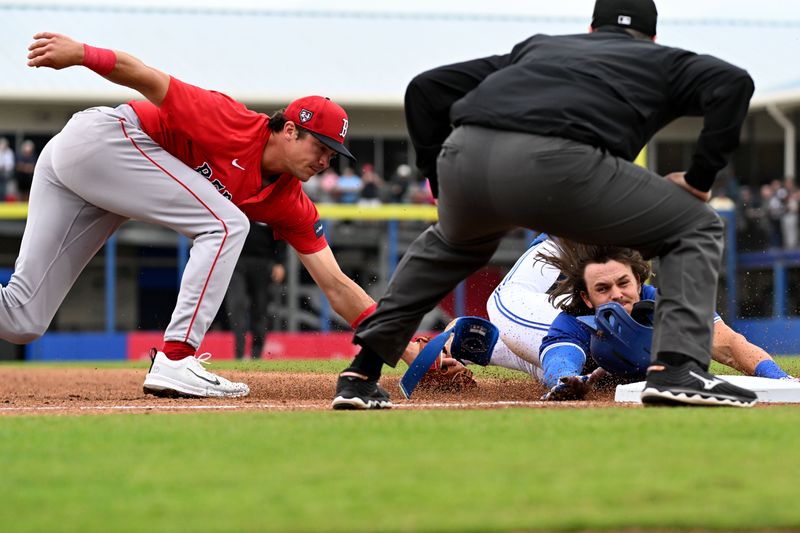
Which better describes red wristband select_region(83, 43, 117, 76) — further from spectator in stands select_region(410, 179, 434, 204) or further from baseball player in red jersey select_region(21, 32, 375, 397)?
spectator in stands select_region(410, 179, 434, 204)

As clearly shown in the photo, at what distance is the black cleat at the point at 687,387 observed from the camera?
183 inches

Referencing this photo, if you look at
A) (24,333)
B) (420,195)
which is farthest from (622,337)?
(420,195)

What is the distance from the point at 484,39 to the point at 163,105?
27.8 meters

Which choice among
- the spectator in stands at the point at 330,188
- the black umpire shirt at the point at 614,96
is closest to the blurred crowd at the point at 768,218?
the spectator in stands at the point at 330,188

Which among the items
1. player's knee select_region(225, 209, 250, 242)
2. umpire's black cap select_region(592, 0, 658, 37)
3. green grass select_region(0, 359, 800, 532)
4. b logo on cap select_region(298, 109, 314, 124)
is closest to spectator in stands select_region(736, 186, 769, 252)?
b logo on cap select_region(298, 109, 314, 124)

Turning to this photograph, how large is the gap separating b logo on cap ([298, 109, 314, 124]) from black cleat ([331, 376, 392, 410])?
5.43 ft

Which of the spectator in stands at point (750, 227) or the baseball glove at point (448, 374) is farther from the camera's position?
the spectator in stands at point (750, 227)

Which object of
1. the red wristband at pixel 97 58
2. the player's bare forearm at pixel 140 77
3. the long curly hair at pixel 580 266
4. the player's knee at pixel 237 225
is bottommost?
the long curly hair at pixel 580 266

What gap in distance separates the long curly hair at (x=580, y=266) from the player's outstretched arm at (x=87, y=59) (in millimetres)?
2317

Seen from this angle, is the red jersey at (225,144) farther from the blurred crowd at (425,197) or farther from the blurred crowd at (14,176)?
the blurred crowd at (14,176)

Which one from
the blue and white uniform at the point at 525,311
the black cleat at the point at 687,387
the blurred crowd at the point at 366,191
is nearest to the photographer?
the black cleat at the point at 687,387

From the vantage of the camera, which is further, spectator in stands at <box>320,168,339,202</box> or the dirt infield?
spectator in stands at <box>320,168,339,202</box>

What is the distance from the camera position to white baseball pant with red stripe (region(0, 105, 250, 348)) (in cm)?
613

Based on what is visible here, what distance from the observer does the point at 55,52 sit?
18.8 feet
